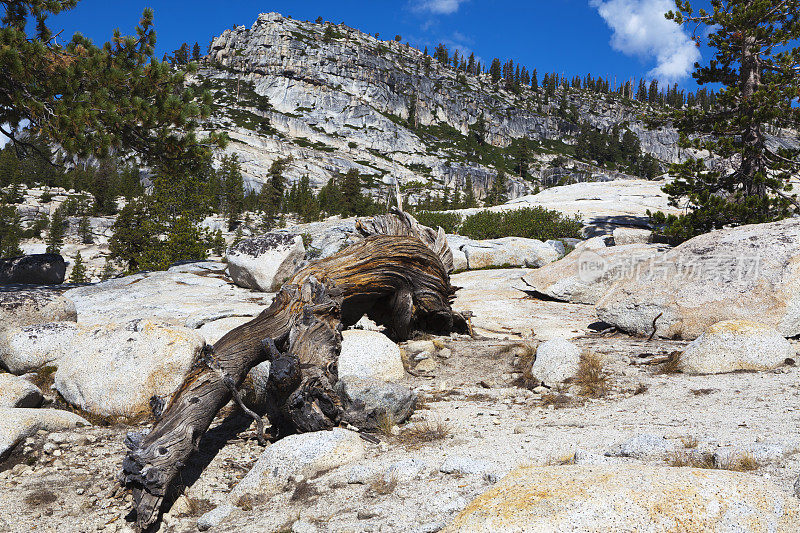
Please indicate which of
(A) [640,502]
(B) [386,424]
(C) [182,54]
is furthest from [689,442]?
(C) [182,54]

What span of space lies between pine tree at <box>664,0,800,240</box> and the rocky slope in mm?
79604

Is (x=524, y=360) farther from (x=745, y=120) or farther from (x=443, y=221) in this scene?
(x=443, y=221)

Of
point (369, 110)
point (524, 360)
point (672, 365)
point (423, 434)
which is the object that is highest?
point (369, 110)

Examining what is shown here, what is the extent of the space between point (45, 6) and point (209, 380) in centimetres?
1390

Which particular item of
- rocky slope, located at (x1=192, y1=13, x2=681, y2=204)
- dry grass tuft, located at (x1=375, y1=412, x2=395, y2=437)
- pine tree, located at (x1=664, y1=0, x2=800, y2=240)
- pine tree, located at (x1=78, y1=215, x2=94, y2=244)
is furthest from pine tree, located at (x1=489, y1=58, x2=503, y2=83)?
dry grass tuft, located at (x1=375, y1=412, x2=395, y2=437)

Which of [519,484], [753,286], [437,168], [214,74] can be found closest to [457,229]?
[753,286]

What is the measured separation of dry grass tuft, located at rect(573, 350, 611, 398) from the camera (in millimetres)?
5676

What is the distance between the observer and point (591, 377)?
5.94 meters

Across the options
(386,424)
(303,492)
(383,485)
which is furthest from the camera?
(386,424)

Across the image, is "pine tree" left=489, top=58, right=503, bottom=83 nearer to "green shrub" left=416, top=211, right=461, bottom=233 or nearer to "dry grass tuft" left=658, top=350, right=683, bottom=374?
"green shrub" left=416, top=211, right=461, bottom=233

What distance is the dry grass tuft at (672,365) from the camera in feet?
20.1

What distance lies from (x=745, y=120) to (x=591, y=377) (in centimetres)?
1341

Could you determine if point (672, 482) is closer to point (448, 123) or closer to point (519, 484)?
point (519, 484)

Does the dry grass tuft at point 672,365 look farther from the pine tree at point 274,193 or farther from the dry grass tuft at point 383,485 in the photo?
the pine tree at point 274,193
